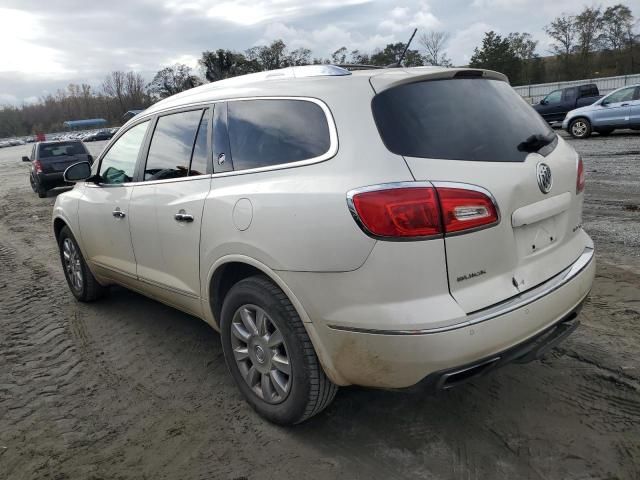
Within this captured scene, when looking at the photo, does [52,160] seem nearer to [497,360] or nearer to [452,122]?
[452,122]

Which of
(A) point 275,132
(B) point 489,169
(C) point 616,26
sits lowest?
(B) point 489,169

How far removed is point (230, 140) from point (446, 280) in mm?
1573

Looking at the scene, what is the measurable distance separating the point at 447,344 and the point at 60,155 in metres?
17.0

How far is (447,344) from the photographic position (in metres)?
2.18

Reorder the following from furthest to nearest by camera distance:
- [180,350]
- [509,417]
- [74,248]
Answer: [74,248] < [180,350] < [509,417]

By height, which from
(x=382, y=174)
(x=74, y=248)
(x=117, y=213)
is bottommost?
(x=74, y=248)

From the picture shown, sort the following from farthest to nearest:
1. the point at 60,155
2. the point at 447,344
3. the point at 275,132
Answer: the point at 60,155, the point at 275,132, the point at 447,344

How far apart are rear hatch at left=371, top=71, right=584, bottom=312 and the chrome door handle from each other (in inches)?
52.5

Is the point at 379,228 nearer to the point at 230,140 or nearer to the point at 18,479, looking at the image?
the point at 230,140

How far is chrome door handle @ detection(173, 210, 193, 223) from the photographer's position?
3.18 meters

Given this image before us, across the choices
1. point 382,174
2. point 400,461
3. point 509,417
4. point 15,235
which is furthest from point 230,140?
point 15,235

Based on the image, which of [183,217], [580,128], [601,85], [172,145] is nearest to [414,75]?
[183,217]

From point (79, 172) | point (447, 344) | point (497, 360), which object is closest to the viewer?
point (447, 344)

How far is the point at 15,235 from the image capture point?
976 cm
